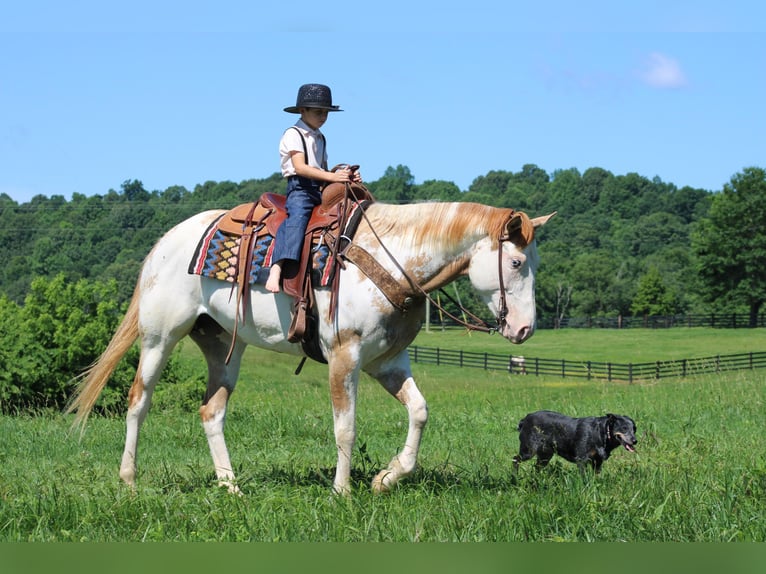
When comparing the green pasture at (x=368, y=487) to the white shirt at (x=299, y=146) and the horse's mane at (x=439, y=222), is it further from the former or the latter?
the white shirt at (x=299, y=146)

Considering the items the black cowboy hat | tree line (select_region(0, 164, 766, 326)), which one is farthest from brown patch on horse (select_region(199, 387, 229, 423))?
tree line (select_region(0, 164, 766, 326))

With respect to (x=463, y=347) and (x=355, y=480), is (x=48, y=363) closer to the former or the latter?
(x=355, y=480)

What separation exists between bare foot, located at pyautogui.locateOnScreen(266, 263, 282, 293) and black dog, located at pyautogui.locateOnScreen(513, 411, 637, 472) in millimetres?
2862

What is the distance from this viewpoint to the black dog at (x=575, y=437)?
8.22 meters

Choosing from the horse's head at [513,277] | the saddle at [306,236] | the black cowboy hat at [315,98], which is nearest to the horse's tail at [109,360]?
the saddle at [306,236]

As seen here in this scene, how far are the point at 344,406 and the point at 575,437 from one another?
109 inches

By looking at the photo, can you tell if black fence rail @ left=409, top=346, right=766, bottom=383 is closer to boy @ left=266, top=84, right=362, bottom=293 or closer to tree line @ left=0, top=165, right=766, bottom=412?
tree line @ left=0, top=165, right=766, bottom=412

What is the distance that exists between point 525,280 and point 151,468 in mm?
4153

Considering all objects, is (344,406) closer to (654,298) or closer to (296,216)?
(296,216)

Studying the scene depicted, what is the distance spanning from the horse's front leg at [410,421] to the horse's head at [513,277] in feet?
3.12

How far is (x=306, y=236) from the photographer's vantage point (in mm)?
6984

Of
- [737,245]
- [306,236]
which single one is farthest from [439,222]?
[737,245]

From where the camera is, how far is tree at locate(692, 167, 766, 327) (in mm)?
68625

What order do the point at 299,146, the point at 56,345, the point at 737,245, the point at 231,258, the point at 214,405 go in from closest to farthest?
the point at 299,146 → the point at 231,258 → the point at 214,405 → the point at 56,345 → the point at 737,245
